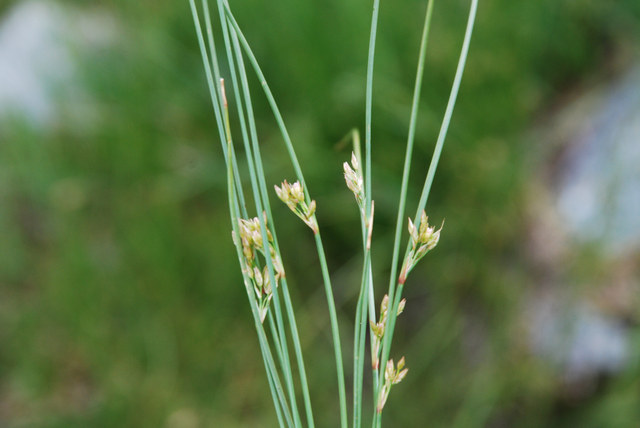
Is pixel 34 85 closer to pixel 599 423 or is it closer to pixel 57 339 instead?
pixel 57 339

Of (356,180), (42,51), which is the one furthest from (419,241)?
(42,51)

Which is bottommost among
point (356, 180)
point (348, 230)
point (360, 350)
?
point (348, 230)

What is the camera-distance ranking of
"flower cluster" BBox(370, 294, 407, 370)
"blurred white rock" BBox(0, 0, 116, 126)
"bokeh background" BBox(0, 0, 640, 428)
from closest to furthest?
"flower cluster" BBox(370, 294, 407, 370) < "bokeh background" BBox(0, 0, 640, 428) < "blurred white rock" BBox(0, 0, 116, 126)

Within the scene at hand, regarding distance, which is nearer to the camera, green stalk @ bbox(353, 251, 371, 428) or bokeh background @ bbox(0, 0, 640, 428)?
green stalk @ bbox(353, 251, 371, 428)

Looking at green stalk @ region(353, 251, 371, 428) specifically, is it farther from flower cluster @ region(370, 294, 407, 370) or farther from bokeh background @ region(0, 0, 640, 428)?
bokeh background @ region(0, 0, 640, 428)

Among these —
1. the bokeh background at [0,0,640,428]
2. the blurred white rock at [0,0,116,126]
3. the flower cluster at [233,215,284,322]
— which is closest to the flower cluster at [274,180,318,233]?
the flower cluster at [233,215,284,322]

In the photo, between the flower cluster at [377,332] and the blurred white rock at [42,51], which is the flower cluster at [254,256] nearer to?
the flower cluster at [377,332]

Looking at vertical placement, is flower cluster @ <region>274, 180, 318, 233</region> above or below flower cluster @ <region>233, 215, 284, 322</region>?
above

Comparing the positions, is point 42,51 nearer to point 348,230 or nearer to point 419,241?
point 348,230
